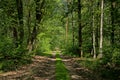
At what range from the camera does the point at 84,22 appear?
3409 centimetres

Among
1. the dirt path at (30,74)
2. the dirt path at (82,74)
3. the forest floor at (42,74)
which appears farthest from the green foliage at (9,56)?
the dirt path at (82,74)

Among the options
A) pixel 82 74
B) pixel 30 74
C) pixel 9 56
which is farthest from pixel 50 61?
pixel 30 74

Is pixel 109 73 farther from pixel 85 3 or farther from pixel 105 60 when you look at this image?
pixel 85 3

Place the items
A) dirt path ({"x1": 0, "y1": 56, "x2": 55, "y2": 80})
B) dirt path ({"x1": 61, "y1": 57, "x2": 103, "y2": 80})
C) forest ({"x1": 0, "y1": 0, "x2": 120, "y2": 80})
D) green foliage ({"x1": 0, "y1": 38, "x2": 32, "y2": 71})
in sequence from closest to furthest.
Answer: dirt path ({"x1": 0, "y1": 56, "x2": 55, "y2": 80})
dirt path ({"x1": 61, "y1": 57, "x2": 103, "y2": 80})
forest ({"x1": 0, "y1": 0, "x2": 120, "y2": 80})
green foliage ({"x1": 0, "y1": 38, "x2": 32, "y2": 71})

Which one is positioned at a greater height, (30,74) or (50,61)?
(30,74)

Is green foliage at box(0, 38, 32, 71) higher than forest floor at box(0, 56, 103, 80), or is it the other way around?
green foliage at box(0, 38, 32, 71)

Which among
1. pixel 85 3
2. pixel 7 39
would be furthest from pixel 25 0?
pixel 7 39

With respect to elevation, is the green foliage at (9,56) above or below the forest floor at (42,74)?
above

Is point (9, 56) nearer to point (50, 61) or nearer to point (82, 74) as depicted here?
point (82, 74)

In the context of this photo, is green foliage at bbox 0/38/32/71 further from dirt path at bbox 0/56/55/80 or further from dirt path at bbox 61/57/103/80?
dirt path at bbox 61/57/103/80

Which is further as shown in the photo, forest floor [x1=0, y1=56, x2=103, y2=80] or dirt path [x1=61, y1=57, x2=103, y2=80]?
dirt path [x1=61, y1=57, x2=103, y2=80]

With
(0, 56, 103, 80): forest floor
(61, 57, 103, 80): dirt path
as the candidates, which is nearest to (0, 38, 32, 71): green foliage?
(0, 56, 103, 80): forest floor

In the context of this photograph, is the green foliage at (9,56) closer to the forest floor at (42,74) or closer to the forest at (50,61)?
the forest at (50,61)

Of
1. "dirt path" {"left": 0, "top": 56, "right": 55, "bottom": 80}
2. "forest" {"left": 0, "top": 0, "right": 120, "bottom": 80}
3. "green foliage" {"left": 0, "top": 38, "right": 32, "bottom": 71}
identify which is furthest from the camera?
"green foliage" {"left": 0, "top": 38, "right": 32, "bottom": 71}
